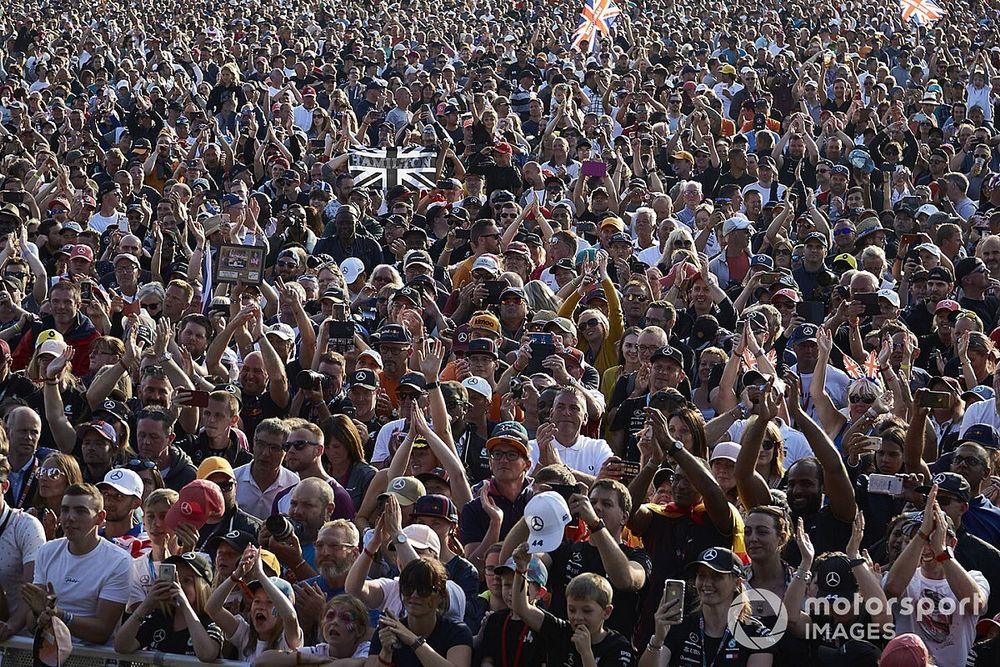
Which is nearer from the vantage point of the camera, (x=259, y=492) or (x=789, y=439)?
(x=259, y=492)

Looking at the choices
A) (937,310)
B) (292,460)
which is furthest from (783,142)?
(292,460)

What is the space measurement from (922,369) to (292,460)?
162 inches

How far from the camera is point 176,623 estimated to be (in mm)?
7188

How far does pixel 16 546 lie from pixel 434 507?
1.92m

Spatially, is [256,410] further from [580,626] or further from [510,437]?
[580,626]

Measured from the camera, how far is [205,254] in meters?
13.4

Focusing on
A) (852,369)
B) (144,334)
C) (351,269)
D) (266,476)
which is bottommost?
(266,476)

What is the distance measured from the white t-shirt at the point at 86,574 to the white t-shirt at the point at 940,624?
329cm

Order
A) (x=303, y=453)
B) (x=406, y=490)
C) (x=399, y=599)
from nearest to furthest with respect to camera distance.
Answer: (x=399, y=599) → (x=406, y=490) → (x=303, y=453)

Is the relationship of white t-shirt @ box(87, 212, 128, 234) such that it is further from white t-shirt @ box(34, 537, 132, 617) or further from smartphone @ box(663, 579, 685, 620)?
smartphone @ box(663, 579, 685, 620)

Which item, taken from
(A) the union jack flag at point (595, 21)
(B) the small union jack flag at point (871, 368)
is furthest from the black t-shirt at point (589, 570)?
(A) the union jack flag at point (595, 21)

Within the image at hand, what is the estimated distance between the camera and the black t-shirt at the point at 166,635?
7.14m

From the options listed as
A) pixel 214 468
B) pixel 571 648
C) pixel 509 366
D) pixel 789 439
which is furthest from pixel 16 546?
pixel 789 439

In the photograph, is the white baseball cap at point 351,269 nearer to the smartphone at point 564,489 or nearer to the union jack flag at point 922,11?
the smartphone at point 564,489
